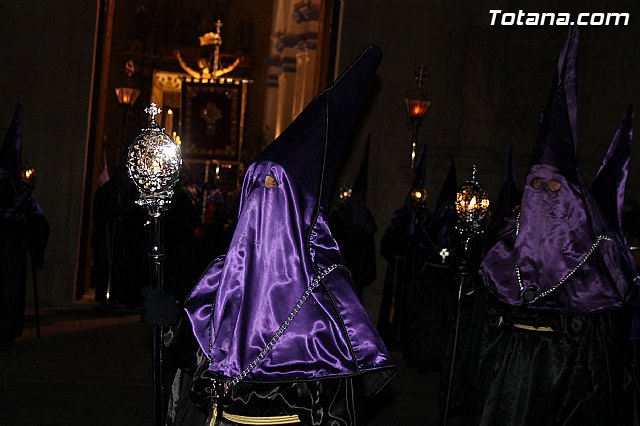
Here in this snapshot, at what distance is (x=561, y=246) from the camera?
22.7 feet

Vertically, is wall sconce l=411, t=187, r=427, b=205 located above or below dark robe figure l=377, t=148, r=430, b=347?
above

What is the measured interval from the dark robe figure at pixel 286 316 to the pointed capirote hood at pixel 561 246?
8.98 feet

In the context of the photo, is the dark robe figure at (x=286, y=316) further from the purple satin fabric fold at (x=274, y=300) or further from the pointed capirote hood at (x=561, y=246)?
the pointed capirote hood at (x=561, y=246)

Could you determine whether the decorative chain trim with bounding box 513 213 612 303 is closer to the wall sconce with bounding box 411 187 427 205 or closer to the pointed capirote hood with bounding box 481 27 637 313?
the pointed capirote hood with bounding box 481 27 637 313

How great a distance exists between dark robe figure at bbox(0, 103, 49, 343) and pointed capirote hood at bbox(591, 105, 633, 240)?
5948mm

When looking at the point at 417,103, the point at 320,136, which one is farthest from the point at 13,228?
the point at 320,136

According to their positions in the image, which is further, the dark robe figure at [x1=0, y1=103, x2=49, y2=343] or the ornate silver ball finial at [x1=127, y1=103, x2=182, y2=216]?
the dark robe figure at [x1=0, y1=103, x2=49, y2=343]

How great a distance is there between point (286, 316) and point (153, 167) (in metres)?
0.82

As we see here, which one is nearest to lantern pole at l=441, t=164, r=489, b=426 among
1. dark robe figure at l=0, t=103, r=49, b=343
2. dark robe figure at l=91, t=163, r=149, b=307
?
dark robe figure at l=0, t=103, r=49, b=343

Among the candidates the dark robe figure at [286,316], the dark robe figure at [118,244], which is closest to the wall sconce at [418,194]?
the dark robe figure at [118,244]

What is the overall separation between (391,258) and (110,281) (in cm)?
399

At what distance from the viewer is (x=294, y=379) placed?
420 centimetres

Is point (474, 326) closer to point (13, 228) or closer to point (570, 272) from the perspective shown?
point (570, 272)

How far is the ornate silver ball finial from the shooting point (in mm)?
4051
